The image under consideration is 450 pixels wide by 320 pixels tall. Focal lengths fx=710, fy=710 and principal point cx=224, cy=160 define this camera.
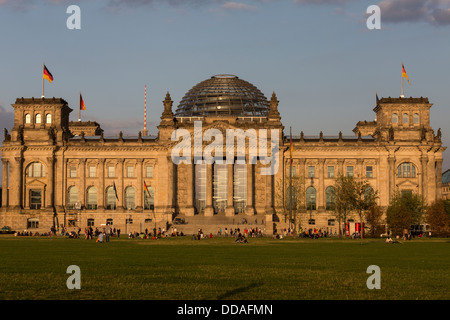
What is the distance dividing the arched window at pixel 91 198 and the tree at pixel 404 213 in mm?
53443

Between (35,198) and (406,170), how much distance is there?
6742 centimetres

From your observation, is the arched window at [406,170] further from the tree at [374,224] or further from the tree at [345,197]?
the tree at [374,224]

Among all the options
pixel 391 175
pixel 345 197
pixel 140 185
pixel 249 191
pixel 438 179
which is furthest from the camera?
pixel 140 185

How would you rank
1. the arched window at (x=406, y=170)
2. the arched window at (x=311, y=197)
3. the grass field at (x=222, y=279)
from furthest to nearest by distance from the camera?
the arched window at (x=311, y=197) → the arched window at (x=406, y=170) → the grass field at (x=222, y=279)

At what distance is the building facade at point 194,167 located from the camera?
4936 inches

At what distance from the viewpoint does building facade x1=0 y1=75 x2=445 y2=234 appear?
125375mm

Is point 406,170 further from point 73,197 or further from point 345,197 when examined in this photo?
point 73,197

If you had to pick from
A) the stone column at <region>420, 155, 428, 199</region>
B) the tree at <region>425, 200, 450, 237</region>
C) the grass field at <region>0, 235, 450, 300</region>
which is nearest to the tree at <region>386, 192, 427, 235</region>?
the tree at <region>425, 200, 450, 237</region>

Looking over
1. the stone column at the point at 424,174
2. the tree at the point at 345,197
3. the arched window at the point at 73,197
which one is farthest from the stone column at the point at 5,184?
the stone column at the point at 424,174

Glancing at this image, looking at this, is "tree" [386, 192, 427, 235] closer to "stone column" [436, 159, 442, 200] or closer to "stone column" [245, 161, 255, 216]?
"stone column" [436, 159, 442, 200]

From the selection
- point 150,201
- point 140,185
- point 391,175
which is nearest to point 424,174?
point 391,175

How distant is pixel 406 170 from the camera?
12825cm

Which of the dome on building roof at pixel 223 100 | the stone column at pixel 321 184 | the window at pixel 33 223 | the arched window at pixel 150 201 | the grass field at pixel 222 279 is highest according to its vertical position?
the dome on building roof at pixel 223 100
